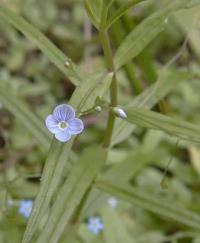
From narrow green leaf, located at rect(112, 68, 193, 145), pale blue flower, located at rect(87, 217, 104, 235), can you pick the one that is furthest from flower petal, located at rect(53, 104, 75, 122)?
pale blue flower, located at rect(87, 217, 104, 235)

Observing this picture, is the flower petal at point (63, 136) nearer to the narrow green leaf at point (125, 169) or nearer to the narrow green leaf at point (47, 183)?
the narrow green leaf at point (47, 183)

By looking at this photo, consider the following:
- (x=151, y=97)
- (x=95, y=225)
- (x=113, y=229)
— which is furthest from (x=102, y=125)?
(x=151, y=97)

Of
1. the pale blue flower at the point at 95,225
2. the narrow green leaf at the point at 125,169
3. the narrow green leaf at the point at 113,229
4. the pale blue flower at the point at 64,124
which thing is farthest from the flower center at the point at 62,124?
the pale blue flower at the point at 95,225

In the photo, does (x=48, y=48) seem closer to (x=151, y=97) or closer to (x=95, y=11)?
(x=95, y=11)

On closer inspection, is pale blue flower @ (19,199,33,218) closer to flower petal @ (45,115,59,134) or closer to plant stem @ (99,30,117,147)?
plant stem @ (99,30,117,147)

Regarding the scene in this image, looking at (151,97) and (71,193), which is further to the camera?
(151,97)

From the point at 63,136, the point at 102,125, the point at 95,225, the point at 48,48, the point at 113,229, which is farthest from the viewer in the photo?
the point at 102,125

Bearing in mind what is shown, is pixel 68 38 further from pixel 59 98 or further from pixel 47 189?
pixel 47 189
